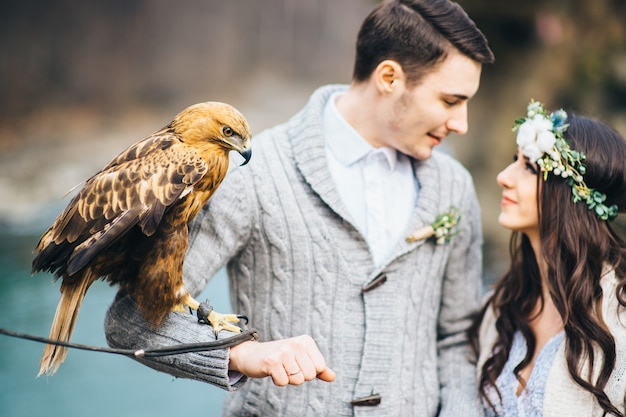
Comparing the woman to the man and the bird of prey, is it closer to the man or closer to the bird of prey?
the man

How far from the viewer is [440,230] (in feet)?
6.33

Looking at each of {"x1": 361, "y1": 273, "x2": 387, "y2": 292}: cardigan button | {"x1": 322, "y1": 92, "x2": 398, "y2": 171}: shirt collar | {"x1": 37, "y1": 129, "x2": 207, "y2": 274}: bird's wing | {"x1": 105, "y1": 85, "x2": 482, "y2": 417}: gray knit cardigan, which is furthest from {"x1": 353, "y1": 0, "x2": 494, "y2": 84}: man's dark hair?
{"x1": 37, "y1": 129, "x2": 207, "y2": 274}: bird's wing

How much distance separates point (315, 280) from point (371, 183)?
1.20 ft

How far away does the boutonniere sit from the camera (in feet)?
Answer: 6.23

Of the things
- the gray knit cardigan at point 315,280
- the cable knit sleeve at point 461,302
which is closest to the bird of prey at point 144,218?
the gray knit cardigan at point 315,280

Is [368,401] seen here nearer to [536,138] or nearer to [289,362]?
[289,362]

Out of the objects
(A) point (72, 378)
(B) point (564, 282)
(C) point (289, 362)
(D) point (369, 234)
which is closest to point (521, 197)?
(B) point (564, 282)

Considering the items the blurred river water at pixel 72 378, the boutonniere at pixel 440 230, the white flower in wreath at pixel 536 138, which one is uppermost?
A: the white flower in wreath at pixel 536 138

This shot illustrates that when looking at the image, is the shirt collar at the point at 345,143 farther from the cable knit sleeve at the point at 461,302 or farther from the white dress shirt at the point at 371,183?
the cable knit sleeve at the point at 461,302

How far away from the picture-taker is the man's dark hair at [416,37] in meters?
1.93

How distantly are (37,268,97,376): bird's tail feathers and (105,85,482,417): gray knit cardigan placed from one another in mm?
348

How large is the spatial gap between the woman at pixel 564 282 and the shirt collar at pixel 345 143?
1.43ft

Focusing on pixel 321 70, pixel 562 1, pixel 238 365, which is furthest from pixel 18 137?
pixel 562 1

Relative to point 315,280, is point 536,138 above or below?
above
